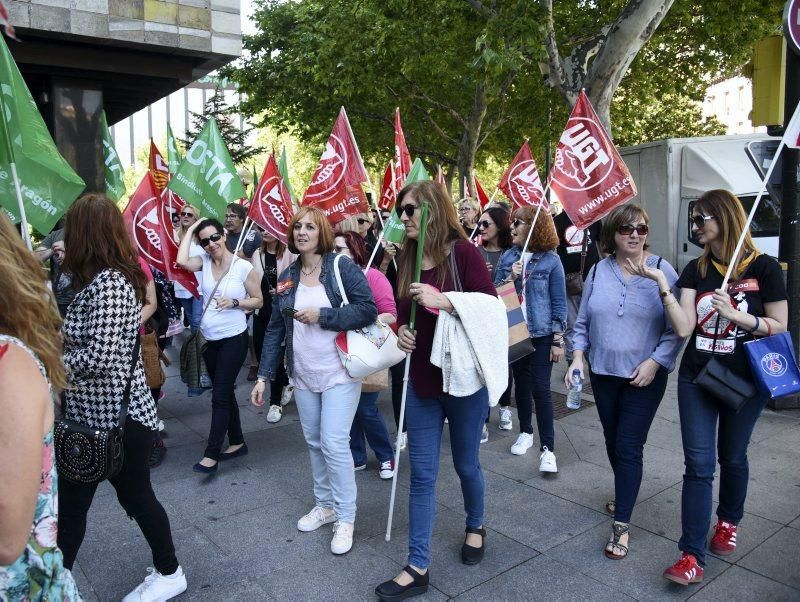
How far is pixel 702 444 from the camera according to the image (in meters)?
3.44

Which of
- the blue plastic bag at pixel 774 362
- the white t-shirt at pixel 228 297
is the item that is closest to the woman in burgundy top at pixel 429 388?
the blue plastic bag at pixel 774 362

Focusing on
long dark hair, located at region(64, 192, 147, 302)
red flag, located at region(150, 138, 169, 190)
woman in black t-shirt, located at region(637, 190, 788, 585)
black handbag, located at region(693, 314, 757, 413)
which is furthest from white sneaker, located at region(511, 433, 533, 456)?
red flag, located at region(150, 138, 169, 190)

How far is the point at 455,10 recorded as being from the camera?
14195 millimetres

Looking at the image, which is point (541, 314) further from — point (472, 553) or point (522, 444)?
point (472, 553)

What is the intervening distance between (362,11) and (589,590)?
15194 millimetres

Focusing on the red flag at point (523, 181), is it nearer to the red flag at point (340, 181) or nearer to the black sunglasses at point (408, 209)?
the red flag at point (340, 181)

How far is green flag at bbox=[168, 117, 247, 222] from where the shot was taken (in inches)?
222

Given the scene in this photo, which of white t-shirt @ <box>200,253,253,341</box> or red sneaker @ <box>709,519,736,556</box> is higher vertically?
white t-shirt @ <box>200,253,253,341</box>

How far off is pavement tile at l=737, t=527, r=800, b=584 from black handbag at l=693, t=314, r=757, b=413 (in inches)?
35.2

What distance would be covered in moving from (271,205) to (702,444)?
4.31m

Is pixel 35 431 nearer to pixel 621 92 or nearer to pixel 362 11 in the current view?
pixel 362 11

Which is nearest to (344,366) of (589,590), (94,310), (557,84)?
(94,310)

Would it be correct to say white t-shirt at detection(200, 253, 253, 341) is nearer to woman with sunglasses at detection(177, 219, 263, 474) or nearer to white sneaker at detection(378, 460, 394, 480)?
woman with sunglasses at detection(177, 219, 263, 474)

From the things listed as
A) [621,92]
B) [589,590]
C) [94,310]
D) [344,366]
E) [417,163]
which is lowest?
[589,590]
